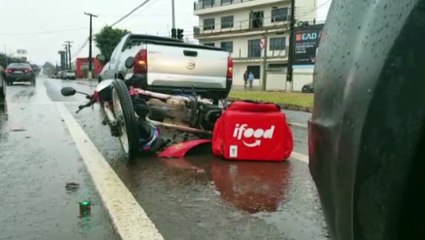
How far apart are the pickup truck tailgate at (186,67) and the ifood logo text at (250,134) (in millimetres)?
2569

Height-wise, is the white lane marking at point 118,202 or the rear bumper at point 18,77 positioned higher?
the rear bumper at point 18,77

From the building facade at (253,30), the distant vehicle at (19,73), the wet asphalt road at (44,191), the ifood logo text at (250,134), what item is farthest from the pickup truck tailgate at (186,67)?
the building facade at (253,30)

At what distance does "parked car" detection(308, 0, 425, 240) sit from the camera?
47.6 inches

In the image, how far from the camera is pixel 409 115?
121 cm

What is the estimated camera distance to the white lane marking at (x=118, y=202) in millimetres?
3443

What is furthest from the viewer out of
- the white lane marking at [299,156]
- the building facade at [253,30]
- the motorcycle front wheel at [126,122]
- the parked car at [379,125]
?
the building facade at [253,30]

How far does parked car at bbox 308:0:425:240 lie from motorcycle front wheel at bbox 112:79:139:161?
444 centimetres

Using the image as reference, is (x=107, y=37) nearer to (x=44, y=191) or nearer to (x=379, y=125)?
(x=44, y=191)

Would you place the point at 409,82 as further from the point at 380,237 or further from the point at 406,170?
the point at 380,237

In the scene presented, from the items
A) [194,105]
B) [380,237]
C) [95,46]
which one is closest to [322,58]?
[380,237]

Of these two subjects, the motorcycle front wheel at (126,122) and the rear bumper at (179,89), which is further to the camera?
the rear bumper at (179,89)

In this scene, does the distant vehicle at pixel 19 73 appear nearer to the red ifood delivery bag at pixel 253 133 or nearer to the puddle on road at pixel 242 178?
the puddle on road at pixel 242 178

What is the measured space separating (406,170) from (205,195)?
11.0 feet

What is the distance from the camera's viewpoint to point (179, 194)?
452 cm
